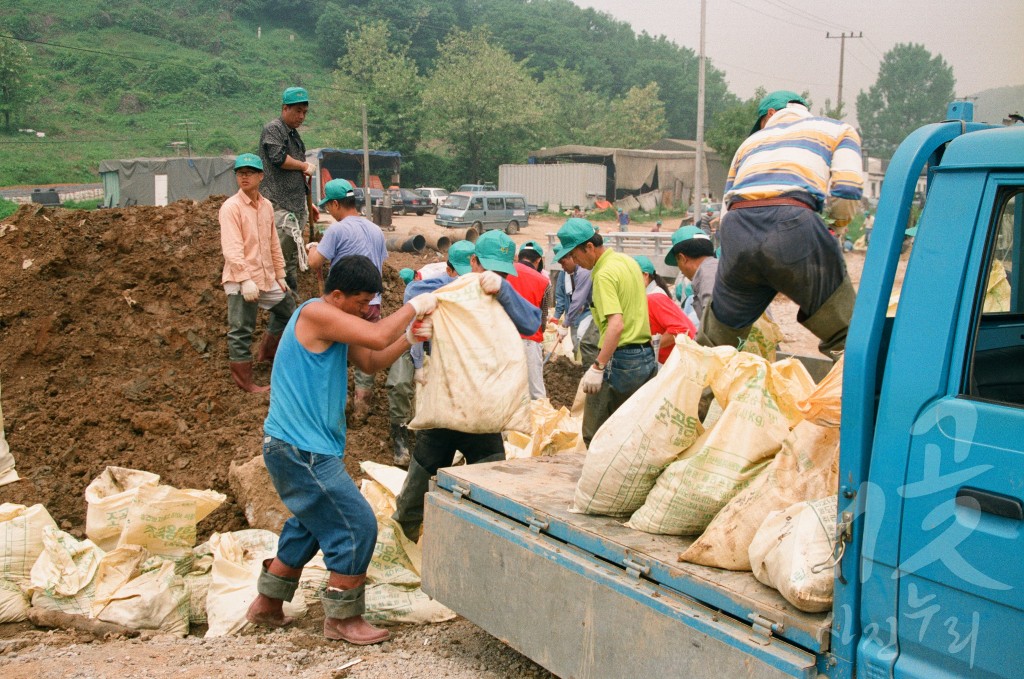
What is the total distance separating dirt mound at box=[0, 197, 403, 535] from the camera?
595cm

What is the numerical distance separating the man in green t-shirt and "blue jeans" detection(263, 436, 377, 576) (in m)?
1.75

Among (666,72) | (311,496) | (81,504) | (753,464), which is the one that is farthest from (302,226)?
(666,72)

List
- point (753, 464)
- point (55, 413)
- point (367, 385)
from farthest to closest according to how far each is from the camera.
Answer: point (367, 385) → point (55, 413) → point (753, 464)

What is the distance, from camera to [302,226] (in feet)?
25.0

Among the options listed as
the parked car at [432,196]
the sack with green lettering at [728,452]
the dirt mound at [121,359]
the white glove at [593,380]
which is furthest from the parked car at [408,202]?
the sack with green lettering at [728,452]

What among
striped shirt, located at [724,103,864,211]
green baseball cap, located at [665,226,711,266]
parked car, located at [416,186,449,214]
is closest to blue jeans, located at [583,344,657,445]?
green baseball cap, located at [665,226,711,266]

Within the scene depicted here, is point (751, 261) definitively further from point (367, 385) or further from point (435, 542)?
point (367, 385)

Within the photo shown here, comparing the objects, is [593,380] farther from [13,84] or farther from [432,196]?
[13,84]

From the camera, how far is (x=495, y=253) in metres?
4.84

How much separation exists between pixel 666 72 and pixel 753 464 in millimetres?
99063

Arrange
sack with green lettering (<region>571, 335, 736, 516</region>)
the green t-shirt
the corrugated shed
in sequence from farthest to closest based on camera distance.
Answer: the corrugated shed
the green t-shirt
sack with green lettering (<region>571, 335, 736, 516</region>)

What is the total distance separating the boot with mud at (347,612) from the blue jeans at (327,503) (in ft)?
0.18

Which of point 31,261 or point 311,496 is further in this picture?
point 31,261

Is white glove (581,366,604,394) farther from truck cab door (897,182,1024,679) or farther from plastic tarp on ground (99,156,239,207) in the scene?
plastic tarp on ground (99,156,239,207)
